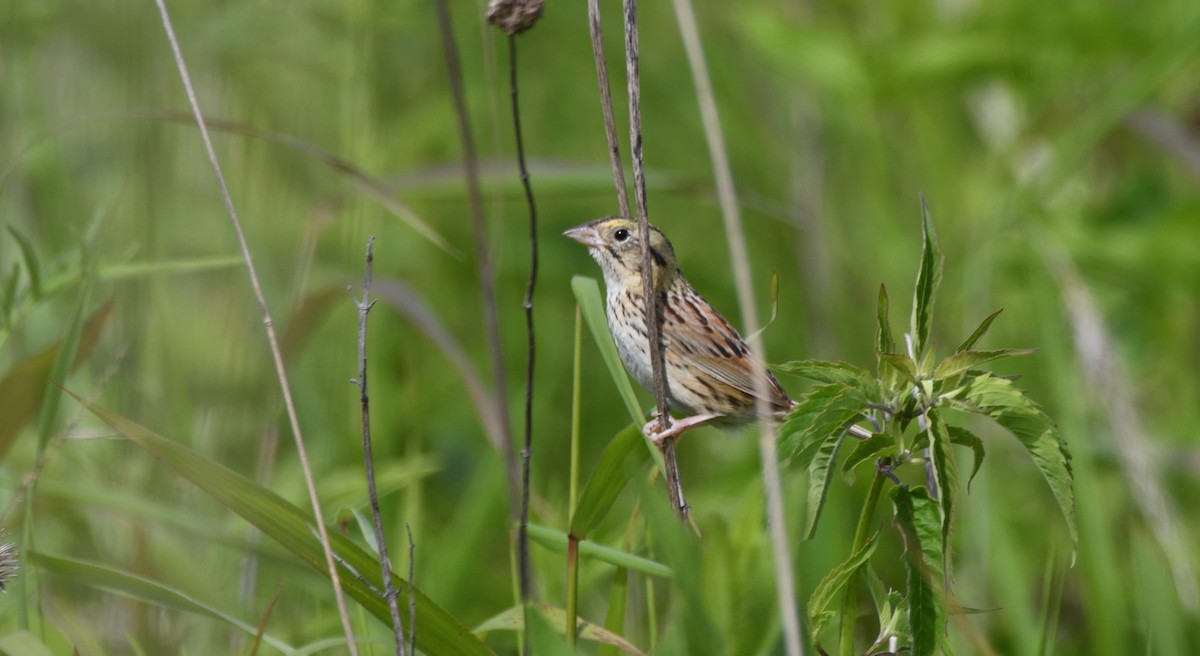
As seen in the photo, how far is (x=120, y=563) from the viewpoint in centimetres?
294

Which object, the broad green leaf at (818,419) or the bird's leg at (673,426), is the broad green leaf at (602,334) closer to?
the bird's leg at (673,426)

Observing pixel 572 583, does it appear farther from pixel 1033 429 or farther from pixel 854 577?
pixel 1033 429

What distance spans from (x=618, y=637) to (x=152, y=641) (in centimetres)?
118

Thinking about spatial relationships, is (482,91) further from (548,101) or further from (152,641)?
(152,641)

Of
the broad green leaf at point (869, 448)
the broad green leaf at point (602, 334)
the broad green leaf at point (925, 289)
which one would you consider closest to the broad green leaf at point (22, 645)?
the broad green leaf at point (602, 334)

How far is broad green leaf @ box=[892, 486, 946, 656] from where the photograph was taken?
4.82ft

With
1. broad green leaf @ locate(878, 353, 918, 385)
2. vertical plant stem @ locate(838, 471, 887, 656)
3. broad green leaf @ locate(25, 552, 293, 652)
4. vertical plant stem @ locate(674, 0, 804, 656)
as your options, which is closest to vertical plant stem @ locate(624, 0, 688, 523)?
vertical plant stem @ locate(674, 0, 804, 656)

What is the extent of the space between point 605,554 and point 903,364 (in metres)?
0.54

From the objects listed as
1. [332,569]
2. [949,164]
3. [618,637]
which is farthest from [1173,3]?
[332,569]

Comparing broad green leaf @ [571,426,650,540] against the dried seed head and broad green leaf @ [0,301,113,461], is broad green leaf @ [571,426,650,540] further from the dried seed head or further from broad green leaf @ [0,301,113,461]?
broad green leaf @ [0,301,113,461]

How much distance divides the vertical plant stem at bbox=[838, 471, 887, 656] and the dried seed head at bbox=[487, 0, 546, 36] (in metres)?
0.85

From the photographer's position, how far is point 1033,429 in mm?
1424

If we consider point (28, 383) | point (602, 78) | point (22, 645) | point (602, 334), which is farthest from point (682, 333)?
point (22, 645)

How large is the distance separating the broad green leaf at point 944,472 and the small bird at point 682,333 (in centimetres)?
151
